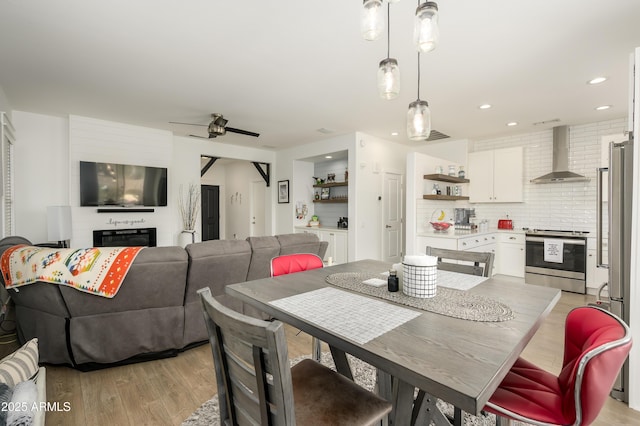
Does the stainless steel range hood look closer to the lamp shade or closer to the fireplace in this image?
the fireplace

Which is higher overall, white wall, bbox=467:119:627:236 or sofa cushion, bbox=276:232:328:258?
white wall, bbox=467:119:627:236

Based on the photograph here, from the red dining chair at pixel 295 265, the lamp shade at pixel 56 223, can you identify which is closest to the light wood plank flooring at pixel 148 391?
the red dining chair at pixel 295 265

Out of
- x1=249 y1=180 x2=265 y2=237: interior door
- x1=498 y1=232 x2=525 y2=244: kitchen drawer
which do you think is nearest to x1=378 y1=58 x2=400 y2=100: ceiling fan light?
x1=498 y1=232 x2=525 y2=244: kitchen drawer

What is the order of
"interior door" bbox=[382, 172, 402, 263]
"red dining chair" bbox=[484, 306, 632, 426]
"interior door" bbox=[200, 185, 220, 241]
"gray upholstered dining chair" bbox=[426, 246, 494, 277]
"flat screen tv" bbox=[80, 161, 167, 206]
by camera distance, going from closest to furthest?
"red dining chair" bbox=[484, 306, 632, 426] → "gray upholstered dining chair" bbox=[426, 246, 494, 277] → "flat screen tv" bbox=[80, 161, 167, 206] → "interior door" bbox=[382, 172, 402, 263] → "interior door" bbox=[200, 185, 220, 241]

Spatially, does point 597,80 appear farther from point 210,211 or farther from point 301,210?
point 210,211

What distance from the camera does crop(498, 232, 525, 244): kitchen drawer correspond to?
5098mm

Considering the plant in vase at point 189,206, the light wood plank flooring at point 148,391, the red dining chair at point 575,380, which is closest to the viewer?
the red dining chair at point 575,380

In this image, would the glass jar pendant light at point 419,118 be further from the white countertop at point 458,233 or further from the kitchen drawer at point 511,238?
the kitchen drawer at point 511,238

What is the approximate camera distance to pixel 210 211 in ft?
29.3

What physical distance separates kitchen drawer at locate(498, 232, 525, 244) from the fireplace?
625 centimetres

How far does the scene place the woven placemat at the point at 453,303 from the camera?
1217 mm

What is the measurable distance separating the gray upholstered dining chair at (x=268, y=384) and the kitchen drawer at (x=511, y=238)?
5.05m

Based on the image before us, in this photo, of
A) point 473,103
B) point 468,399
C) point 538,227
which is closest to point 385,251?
point 538,227

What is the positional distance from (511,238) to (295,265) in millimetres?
4592
